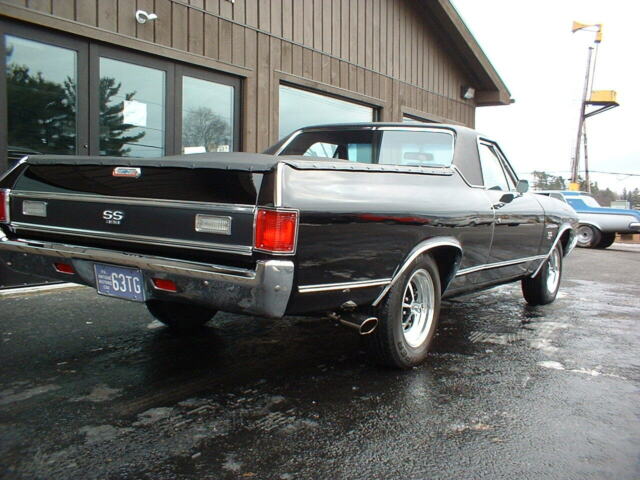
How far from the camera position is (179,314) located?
4.25 meters

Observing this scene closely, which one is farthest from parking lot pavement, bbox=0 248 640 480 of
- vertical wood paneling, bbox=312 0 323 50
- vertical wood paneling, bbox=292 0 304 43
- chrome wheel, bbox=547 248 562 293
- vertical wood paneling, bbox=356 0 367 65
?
vertical wood paneling, bbox=356 0 367 65

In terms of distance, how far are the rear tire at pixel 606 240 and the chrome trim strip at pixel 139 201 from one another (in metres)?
15.5

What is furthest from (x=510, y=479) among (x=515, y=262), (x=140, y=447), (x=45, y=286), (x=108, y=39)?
(x=108, y=39)

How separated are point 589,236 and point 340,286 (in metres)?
14.9

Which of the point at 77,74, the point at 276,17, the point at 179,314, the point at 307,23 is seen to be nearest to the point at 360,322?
the point at 179,314

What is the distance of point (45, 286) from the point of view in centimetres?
593

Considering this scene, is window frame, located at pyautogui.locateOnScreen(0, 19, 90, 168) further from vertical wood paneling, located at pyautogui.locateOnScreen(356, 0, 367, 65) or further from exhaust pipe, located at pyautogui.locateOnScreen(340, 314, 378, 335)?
vertical wood paneling, located at pyautogui.locateOnScreen(356, 0, 367, 65)

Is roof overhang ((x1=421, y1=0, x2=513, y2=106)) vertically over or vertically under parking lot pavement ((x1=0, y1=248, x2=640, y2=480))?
over

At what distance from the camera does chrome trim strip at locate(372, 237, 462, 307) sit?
3273mm

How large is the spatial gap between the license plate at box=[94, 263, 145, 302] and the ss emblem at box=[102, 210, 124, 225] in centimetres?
24

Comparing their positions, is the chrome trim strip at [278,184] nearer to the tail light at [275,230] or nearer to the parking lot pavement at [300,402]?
the tail light at [275,230]

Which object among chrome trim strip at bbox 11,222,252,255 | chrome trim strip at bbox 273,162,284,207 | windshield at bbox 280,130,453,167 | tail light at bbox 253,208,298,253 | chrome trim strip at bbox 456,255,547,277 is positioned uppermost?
windshield at bbox 280,130,453,167

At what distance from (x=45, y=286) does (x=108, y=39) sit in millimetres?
2710

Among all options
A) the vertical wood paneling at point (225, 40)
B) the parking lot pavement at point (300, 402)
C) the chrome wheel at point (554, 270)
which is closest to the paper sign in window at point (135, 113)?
the vertical wood paneling at point (225, 40)
